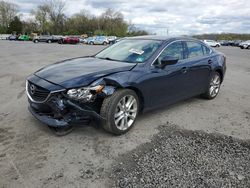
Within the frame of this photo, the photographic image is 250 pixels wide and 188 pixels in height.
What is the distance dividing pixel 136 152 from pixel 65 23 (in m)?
80.9

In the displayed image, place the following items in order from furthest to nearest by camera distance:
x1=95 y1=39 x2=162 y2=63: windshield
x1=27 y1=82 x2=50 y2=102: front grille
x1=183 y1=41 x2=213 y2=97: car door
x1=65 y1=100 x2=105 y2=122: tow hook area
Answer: x1=183 y1=41 x2=213 y2=97: car door, x1=95 y1=39 x2=162 y2=63: windshield, x1=27 y1=82 x2=50 y2=102: front grille, x1=65 y1=100 x2=105 y2=122: tow hook area

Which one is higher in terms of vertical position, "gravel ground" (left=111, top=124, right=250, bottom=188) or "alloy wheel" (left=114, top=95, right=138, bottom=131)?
"alloy wheel" (left=114, top=95, right=138, bottom=131)

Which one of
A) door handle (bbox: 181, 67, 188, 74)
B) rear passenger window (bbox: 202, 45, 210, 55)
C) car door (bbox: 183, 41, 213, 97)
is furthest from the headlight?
rear passenger window (bbox: 202, 45, 210, 55)

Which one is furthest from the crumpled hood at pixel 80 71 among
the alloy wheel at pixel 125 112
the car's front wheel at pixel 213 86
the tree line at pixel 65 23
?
the tree line at pixel 65 23

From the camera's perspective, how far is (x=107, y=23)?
248 ft

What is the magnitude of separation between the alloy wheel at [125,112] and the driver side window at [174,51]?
909mm

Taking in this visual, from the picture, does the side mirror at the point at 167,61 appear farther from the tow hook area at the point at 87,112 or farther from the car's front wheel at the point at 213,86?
the car's front wheel at the point at 213,86

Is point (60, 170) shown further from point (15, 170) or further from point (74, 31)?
point (74, 31)

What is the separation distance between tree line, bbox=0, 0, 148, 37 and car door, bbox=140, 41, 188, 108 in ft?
227

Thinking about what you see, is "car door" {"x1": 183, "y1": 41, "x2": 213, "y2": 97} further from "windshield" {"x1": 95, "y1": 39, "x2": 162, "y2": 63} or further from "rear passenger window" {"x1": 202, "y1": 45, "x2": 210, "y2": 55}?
"windshield" {"x1": 95, "y1": 39, "x2": 162, "y2": 63}

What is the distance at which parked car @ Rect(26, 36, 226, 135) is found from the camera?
341 centimetres

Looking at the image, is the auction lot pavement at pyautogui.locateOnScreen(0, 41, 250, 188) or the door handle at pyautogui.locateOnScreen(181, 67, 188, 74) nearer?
the auction lot pavement at pyautogui.locateOnScreen(0, 41, 250, 188)

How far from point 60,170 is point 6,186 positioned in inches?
23.3

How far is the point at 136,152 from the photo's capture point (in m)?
3.32
